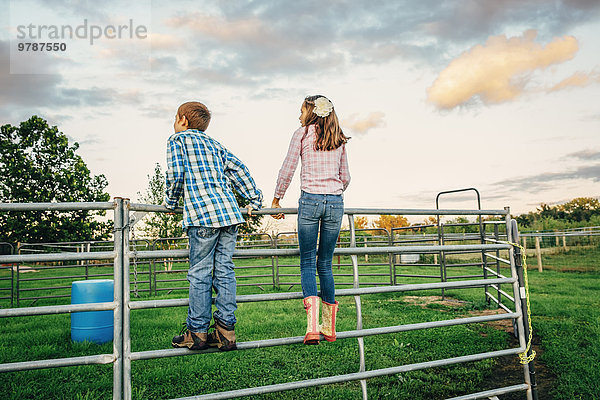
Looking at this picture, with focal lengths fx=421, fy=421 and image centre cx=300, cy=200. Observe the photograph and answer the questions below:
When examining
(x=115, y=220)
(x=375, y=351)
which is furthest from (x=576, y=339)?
(x=115, y=220)

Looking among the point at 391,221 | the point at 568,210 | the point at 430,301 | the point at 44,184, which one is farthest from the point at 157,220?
the point at 568,210

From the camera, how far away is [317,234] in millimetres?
2727

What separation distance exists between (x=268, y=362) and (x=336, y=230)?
207 cm

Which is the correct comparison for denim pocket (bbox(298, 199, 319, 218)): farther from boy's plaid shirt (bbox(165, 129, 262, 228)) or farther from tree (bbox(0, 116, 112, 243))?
tree (bbox(0, 116, 112, 243))

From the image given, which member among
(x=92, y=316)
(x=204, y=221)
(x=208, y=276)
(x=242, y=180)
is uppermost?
(x=242, y=180)

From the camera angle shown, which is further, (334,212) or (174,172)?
(334,212)

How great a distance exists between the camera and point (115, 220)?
2447 mm

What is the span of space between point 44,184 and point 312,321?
33.4 m

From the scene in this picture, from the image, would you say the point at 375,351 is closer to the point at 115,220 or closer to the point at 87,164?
the point at 115,220

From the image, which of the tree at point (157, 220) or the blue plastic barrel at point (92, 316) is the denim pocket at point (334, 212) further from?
the tree at point (157, 220)

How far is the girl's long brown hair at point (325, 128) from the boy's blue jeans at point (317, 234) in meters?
0.35

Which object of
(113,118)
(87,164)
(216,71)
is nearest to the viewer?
(216,71)

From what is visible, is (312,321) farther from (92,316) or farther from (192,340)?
(92,316)

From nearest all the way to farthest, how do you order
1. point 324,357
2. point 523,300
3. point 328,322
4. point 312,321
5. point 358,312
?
1. point 312,321
2. point 328,322
3. point 358,312
4. point 523,300
5. point 324,357
